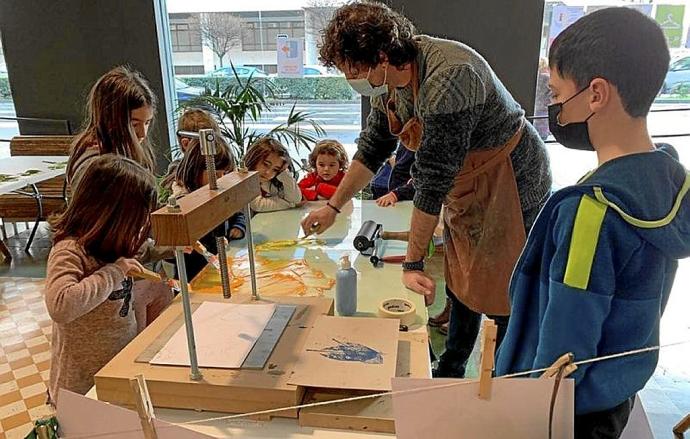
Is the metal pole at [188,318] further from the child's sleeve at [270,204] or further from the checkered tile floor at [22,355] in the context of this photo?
the child's sleeve at [270,204]

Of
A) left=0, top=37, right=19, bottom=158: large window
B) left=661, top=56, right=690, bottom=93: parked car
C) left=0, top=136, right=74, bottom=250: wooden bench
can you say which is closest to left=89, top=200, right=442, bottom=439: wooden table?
left=0, top=136, right=74, bottom=250: wooden bench

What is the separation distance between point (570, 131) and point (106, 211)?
1.05 metres

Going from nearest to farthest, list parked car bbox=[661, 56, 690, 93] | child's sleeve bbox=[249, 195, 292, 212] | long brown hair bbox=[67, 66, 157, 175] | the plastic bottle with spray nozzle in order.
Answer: the plastic bottle with spray nozzle
long brown hair bbox=[67, 66, 157, 175]
child's sleeve bbox=[249, 195, 292, 212]
parked car bbox=[661, 56, 690, 93]

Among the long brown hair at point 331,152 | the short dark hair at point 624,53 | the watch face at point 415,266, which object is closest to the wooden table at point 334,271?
the watch face at point 415,266

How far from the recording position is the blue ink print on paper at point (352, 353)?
3.14 ft

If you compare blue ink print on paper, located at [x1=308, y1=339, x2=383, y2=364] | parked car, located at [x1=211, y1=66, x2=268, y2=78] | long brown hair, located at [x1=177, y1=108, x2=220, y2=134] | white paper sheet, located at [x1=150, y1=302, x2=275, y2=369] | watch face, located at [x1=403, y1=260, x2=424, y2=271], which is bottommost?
blue ink print on paper, located at [x1=308, y1=339, x2=383, y2=364]

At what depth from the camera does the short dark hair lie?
76 cm

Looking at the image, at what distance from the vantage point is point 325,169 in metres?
2.76

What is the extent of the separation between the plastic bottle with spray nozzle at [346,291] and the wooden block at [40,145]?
3387 millimetres

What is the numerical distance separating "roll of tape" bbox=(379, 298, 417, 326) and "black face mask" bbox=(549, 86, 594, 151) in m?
0.53

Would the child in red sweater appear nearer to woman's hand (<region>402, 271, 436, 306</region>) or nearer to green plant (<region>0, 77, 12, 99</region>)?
woman's hand (<region>402, 271, 436, 306</region>)

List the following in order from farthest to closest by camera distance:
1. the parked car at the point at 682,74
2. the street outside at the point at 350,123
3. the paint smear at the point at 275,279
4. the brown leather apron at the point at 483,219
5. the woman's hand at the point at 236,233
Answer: the street outside at the point at 350,123
the parked car at the point at 682,74
the woman's hand at the point at 236,233
the paint smear at the point at 275,279
the brown leather apron at the point at 483,219

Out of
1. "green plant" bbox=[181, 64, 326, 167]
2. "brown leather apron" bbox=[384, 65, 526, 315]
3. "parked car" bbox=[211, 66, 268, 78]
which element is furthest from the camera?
"parked car" bbox=[211, 66, 268, 78]

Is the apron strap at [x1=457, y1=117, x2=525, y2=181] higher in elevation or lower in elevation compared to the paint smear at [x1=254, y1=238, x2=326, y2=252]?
higher
